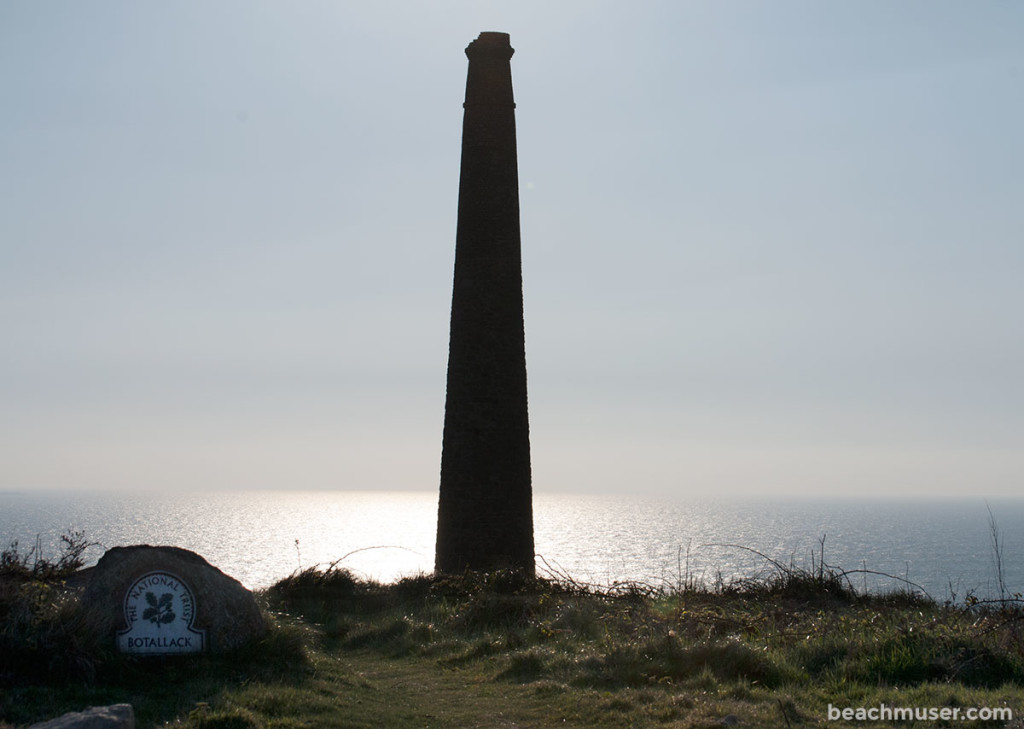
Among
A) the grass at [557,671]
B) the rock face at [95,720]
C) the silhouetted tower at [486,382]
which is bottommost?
the grass at [557,671]

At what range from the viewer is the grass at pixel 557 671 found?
650 centimetres

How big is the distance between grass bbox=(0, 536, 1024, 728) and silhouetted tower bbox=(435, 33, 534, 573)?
5.33 metres

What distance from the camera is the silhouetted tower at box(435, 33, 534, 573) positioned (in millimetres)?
16484

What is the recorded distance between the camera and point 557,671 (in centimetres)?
823

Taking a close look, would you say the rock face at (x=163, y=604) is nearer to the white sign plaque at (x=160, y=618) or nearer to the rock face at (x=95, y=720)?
the white sign plaque at (x=160, y=618)

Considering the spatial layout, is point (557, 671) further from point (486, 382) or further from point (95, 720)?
point (486, 382)

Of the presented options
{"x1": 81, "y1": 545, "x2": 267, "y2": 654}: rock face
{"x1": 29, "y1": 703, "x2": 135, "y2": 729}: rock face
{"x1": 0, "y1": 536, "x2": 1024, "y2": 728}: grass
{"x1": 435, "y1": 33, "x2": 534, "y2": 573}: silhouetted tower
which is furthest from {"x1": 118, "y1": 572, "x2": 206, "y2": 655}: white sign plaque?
{"x1": 435, "y1": 33, "x2": 534, "y2": 573}: silhouetted tower

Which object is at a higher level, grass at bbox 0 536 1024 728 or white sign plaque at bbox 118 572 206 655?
white sign plaque at bbox 118 572 206 655

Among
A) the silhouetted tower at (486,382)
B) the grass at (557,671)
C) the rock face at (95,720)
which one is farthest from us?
the silhouetted tower at (486,382)

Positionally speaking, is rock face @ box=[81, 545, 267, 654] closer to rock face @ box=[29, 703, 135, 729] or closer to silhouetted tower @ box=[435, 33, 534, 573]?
rock face @ box=[29, 703, 135, 729]

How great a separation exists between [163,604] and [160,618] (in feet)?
0.42

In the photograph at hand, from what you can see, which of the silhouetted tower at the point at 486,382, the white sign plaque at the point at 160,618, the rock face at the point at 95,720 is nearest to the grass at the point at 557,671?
the white sign plaque at the point at 160,618

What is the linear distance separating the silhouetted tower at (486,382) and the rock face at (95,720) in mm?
11028

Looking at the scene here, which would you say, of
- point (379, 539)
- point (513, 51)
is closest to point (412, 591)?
point (513, 51)
